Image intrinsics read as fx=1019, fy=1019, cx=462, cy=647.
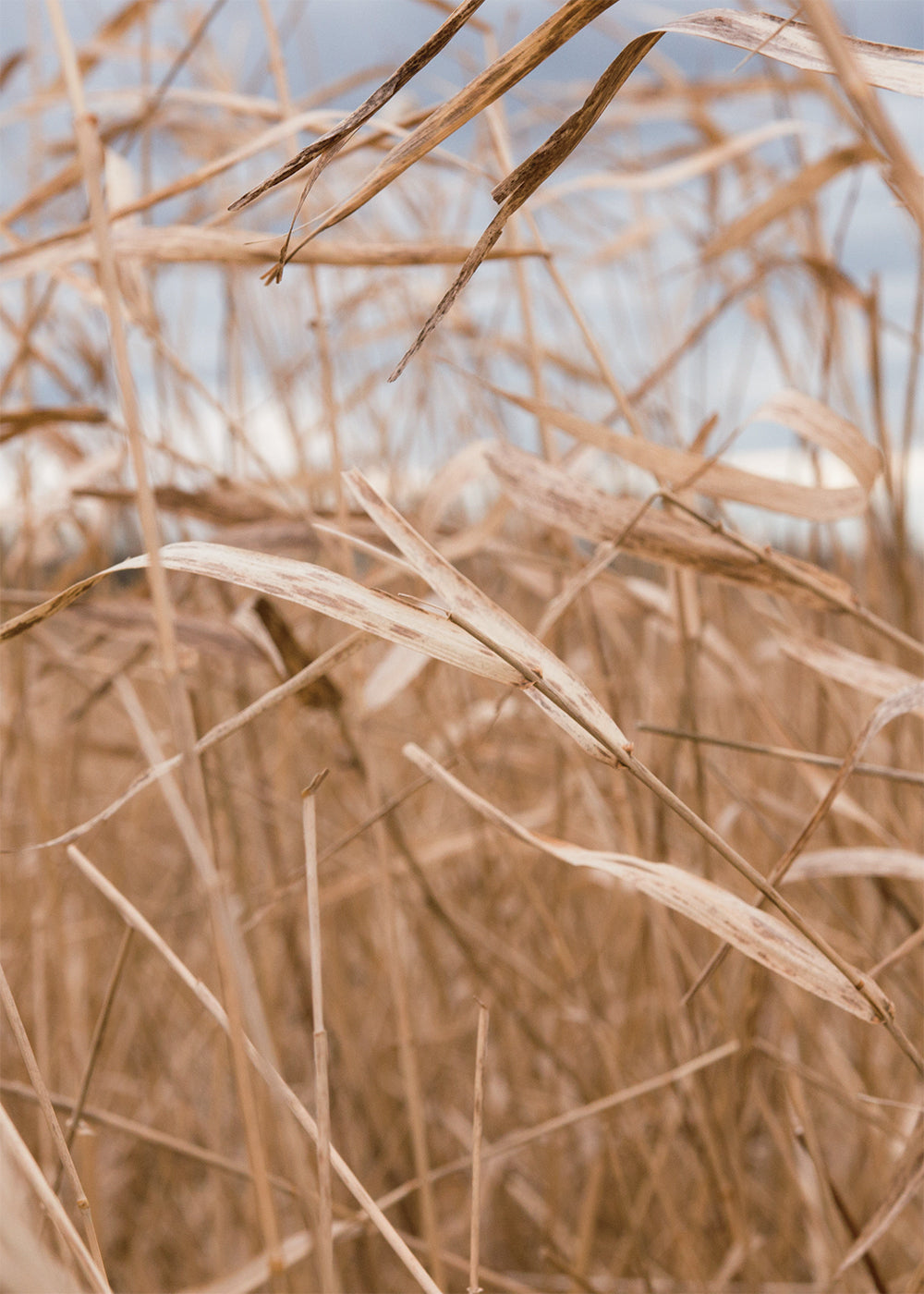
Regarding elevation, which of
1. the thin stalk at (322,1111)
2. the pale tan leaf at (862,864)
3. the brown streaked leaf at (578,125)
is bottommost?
the pale tan leaf at (862,864)

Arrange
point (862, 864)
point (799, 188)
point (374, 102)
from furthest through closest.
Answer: point (799, 188)
point (862, 864)
point (374, 102)

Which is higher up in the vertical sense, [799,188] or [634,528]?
[799,188]

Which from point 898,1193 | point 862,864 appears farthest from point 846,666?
point 898,1193

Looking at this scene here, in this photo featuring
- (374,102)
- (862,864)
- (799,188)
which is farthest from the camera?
(799,188)

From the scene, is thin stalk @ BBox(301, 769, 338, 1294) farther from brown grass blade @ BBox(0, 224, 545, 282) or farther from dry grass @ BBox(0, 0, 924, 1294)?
brown grass blade @ BBox(0, 224, 545, 282)

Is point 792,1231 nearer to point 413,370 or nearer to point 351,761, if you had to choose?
point 351,761

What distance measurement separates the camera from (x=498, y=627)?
0.88ft

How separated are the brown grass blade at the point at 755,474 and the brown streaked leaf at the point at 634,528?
20 millimetres

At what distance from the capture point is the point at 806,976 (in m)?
0.26

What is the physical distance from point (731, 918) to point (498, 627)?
0.32 feet

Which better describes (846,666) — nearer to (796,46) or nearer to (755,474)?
(755,474)

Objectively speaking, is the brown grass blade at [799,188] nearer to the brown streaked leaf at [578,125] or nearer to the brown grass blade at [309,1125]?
the brown streaked leaf at [578,125]

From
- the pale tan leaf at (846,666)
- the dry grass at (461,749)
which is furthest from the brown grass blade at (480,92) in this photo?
the pale tan leaf at (846,666)

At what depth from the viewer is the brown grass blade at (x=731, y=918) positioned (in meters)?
0.26
